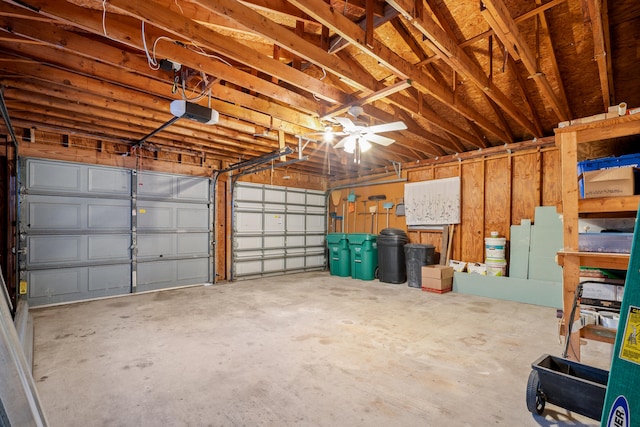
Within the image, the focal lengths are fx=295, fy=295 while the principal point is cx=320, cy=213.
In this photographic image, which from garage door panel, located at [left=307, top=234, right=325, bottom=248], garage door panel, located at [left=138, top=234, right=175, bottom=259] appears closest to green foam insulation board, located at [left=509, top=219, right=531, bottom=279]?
garage door panel, located at [left=307, top=234, right=325, bottom=248]

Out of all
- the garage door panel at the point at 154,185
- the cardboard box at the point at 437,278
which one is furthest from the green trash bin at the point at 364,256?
the garage door panel at the point at 154,185

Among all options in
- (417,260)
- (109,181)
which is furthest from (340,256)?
(109,181)

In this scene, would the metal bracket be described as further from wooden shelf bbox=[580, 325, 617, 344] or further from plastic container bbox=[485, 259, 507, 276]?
wooden shelf bbox=[580, 325, 617, 344]

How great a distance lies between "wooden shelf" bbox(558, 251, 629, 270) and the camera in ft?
6.01

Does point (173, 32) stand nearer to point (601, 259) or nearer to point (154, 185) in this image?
point (601, 259)

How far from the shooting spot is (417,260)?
6105 mm

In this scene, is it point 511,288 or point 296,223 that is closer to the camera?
point 511,288

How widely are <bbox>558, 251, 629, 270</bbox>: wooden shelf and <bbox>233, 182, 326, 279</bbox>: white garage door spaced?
6.29 meters

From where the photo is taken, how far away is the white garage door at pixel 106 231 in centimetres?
473

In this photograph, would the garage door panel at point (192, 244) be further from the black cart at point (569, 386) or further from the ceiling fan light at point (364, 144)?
the black cart at point (569, 386)

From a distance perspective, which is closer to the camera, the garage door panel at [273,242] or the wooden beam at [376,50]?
the wooden beam at [376,50]

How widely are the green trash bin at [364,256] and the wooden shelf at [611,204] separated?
16.8ft

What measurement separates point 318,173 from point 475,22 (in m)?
6.09

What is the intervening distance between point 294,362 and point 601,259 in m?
2.47
